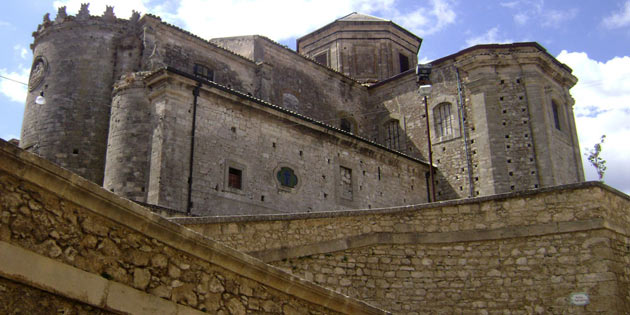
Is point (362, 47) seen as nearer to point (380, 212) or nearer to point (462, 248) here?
point (380, 212)

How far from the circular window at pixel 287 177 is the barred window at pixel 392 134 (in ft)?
32.4

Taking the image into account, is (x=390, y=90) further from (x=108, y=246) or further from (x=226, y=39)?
(x=108, y=246)

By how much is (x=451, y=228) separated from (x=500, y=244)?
825mm

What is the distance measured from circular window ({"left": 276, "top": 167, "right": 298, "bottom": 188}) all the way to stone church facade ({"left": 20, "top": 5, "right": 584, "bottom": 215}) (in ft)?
0.11

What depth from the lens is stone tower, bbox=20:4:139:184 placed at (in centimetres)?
2039

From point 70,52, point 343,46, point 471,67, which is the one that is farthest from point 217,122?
point 343,46

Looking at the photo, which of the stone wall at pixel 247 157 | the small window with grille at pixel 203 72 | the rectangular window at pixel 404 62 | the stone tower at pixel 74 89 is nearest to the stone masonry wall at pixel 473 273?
the stone wall at pixel 247 157

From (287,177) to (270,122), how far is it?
178 cm

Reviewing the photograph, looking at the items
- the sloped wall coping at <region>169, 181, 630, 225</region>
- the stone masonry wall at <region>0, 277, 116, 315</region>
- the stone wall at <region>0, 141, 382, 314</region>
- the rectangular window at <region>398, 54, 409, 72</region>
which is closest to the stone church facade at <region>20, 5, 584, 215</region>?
the rectangular window at <region>398, 54, 409, 72</region>

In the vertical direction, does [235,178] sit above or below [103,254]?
above

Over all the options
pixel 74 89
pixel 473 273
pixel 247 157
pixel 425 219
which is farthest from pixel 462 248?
pixel 74 89

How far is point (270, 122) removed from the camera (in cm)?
1933

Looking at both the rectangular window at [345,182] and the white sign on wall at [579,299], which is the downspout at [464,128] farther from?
the white sign on wall at [579,299]

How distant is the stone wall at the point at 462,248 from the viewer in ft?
32.5
